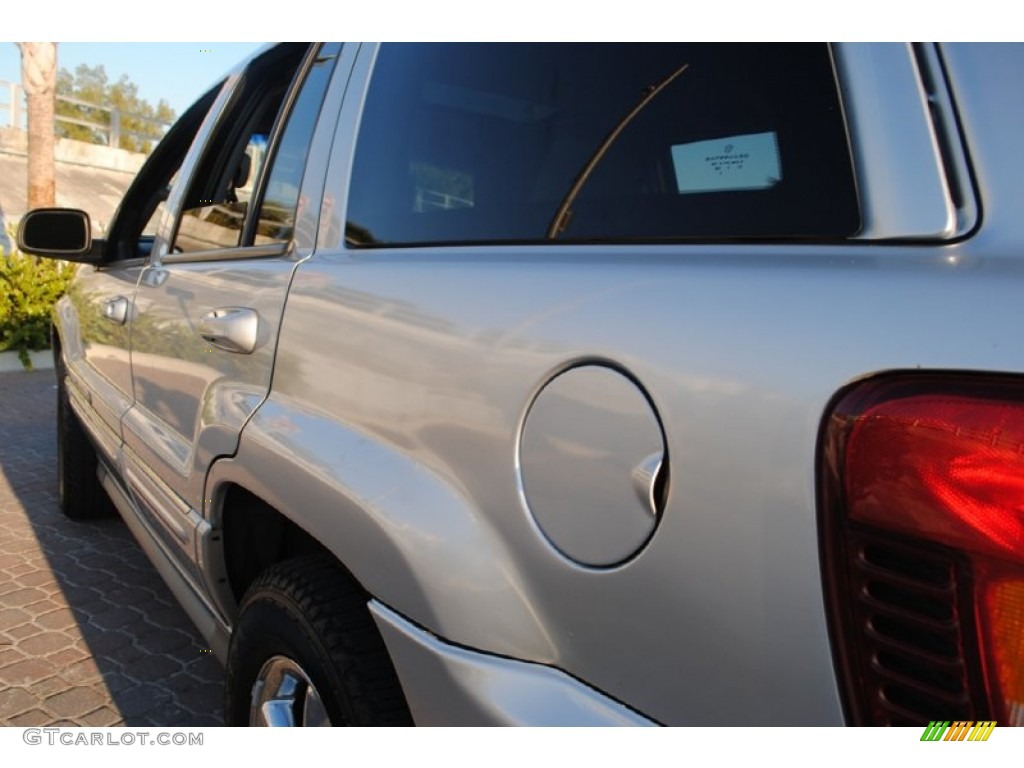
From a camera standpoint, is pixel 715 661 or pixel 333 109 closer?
pixel 715 661

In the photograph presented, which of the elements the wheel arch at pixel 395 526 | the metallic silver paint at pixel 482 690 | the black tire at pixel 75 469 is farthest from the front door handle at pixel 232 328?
the black tire at pixel 75 469

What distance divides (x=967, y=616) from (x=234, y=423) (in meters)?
1.42

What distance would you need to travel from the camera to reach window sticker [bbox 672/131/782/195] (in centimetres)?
109

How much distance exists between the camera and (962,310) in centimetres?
80

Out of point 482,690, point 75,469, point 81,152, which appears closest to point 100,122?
point 81,152

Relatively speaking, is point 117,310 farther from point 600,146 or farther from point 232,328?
point 600,146

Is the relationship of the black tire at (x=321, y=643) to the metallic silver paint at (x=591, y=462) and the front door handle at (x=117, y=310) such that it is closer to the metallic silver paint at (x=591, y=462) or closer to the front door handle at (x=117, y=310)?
the metallic silver paint at (x=591, y=462)

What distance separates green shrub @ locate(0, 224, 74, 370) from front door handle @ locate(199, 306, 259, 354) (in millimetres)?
7545

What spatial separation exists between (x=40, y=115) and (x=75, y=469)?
876cm

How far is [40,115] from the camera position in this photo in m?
10.8

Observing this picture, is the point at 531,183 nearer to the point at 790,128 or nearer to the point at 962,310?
the point at 790,128

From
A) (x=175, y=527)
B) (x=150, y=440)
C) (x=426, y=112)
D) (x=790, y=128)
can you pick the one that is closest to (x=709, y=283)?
(x=790, y=128)

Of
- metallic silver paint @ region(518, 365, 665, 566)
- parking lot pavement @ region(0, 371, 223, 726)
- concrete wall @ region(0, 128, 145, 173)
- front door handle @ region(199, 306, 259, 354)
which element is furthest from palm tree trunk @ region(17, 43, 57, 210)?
metallic silver paint @ region(518, 365, 665, 566)

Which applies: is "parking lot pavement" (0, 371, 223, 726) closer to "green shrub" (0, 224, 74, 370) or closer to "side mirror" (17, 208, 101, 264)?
"side mirror" (17, 208, 101, 264)
